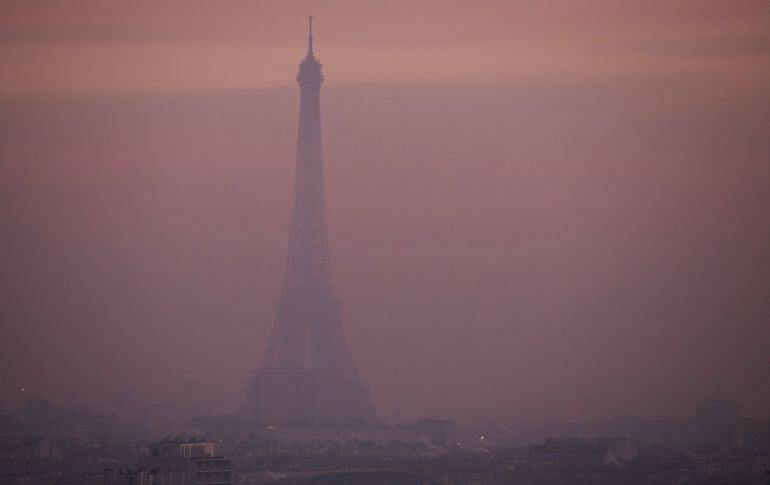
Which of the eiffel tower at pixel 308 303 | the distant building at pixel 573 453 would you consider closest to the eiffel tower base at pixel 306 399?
the eiffel tower at pixel 308 303

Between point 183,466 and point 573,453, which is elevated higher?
point 573,453

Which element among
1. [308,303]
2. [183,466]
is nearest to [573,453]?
[308,303]

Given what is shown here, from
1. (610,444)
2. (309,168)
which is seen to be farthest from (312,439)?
(610,444)

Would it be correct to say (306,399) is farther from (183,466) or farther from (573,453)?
(183,466)

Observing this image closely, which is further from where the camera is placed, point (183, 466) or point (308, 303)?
point (308, 303)

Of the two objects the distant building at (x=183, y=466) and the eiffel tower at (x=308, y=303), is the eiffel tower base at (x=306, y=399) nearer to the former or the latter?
the eiffel tower at (x=308, y=303)

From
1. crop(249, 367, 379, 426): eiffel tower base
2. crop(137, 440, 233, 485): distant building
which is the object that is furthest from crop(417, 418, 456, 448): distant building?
crop(137, 440, 233, 485): distant building

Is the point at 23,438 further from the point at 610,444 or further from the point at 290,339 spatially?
the point at 610,444

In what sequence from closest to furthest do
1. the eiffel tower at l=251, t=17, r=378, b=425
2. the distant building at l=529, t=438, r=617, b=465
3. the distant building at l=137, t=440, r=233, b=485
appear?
the distant building at l=137, t=440, r=233, b=485
the distant building at l=529, t=438, r=617, b=465
the eiffel tower at l=251, t=17, r=378, b=425

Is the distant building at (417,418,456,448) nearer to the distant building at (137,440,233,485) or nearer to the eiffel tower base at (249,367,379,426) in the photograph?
the eiffel tower base at (249,367,379,426)
